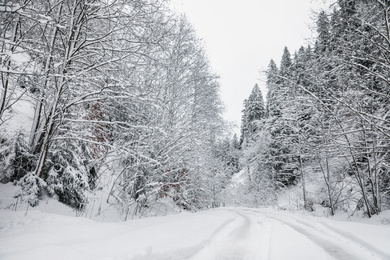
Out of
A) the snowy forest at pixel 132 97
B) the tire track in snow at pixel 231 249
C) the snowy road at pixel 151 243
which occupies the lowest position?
the tire track in snow at pixel 231 249

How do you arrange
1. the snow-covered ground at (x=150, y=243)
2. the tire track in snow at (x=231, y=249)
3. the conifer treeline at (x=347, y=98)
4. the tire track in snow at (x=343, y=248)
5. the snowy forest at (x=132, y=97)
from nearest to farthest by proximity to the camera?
the snow-covered ground at (x=150, y=243) → the tire track in snow at (x=231, y=249) → the tire track in snow at (x=343, y=248) → the snowy forest at (x=132, y=97) → the conifer treeline at (x=347, y=98)

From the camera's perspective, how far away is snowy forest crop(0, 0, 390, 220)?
4832 millimetres

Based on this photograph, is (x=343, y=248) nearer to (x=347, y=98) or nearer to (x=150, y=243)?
(x=150, y=243)

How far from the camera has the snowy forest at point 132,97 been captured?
4832 millimetres

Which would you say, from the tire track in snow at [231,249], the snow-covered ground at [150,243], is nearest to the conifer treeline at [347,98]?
the snow-covered ground at [150,243]

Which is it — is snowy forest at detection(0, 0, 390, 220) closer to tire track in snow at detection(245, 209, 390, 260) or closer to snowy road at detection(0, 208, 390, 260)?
snowy road at detection(0, 208, 390, 260)

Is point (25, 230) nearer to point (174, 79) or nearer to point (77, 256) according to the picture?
point (77, 256)

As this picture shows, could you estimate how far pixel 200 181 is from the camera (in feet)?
39.6

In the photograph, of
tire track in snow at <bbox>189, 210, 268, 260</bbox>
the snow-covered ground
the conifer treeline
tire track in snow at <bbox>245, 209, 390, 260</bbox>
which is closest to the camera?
the snow-covered ground

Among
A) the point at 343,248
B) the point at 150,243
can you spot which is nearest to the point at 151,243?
the point at 150,243

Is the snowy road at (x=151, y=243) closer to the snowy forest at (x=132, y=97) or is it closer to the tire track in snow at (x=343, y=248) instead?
the tire track in snow at (x=343, y=248)

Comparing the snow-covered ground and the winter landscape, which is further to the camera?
the winter landscape

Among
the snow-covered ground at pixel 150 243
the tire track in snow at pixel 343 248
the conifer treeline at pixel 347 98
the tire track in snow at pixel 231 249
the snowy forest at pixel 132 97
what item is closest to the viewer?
the snow-covered ground at pixel 150 243

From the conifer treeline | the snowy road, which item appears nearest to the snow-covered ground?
the snowy road
